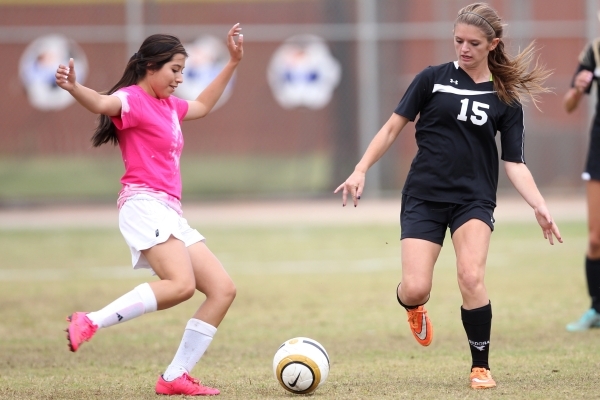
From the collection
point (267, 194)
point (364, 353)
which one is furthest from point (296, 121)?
point (364, 353)

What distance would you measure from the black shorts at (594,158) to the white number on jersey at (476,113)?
221 cm

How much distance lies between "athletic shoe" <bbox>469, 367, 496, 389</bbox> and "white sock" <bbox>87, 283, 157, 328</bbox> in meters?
1.75

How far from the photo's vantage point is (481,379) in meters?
5.08

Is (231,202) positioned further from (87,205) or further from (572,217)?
(572,217)

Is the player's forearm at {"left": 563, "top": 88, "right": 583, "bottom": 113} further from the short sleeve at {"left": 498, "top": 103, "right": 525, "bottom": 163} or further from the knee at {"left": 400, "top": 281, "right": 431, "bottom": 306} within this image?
the knee at {"left": 400, "top": 281, "right": 431, "bottom": 306}

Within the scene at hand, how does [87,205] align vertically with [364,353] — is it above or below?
below

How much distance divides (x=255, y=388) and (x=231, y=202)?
11.8 metres

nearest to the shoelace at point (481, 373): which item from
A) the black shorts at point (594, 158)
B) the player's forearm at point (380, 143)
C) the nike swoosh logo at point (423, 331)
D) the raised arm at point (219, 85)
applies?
the nike swoosh logo at point (423, 331)

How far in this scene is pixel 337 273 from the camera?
1024 cm

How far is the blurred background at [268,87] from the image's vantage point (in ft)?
54.1

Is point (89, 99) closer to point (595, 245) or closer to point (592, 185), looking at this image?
point (592, 185)

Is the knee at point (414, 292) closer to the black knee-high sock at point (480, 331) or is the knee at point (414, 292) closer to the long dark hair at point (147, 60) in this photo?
the black knee-high sock at point (480, 331)

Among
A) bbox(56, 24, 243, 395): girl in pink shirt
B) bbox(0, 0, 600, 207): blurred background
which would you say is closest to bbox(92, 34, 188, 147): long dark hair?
bbox(56, 24, 243, 395): girl in pink shirt

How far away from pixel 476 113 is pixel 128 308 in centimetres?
217
